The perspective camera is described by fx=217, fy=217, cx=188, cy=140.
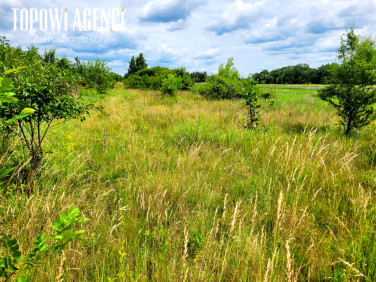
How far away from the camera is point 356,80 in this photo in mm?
5703

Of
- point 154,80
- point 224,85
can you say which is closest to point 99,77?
point 154,80

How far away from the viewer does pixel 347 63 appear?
577 centimetres

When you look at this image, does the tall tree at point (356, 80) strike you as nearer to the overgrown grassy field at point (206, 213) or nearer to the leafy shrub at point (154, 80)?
the overgrown grassy field at point (206, 213)

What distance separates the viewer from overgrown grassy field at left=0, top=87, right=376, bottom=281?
5.34 ft

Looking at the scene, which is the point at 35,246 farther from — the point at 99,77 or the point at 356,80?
the point at 99,77

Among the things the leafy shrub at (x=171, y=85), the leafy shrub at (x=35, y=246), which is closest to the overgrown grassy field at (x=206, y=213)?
the leafy shrub at (x=35, y=246)

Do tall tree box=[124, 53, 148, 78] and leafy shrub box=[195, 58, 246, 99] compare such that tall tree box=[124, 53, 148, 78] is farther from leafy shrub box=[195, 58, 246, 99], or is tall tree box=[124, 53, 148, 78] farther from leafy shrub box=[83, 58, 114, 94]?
leafy shrub box=[195, 58, 246, 99]

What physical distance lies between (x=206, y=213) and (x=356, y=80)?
19.5 ft

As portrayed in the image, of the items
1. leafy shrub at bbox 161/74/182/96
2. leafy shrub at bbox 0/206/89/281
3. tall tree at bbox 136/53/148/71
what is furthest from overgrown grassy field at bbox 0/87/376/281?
tall tree at bbox 136/53/148/71

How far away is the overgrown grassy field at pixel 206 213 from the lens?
163 cm

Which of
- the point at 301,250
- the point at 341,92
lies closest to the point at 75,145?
the point at 301,250

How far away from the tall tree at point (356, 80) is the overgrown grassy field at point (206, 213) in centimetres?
81

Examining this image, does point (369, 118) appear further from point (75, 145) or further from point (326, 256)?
point (75, 145)

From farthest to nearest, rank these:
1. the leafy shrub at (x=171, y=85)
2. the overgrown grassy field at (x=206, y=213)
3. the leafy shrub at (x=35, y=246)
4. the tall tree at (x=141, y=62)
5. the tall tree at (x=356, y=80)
→ the tall tree at (x=141, y=62)
the leafy shrub at (x=171, y=85)
the tall tree at (x=356, y=80)
the overgrown grassy field at (x=206, y=213)
the leafy shrub at (x=35, y=246)
